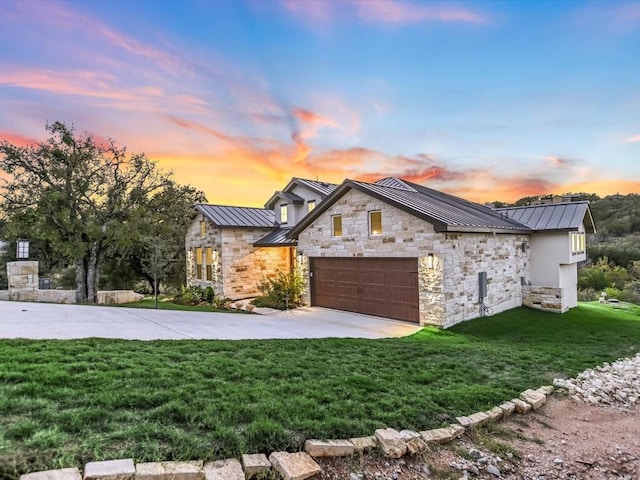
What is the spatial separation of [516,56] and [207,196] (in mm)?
24229

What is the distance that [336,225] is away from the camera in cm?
1513

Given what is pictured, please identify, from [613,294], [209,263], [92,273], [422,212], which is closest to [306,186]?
[209,263]

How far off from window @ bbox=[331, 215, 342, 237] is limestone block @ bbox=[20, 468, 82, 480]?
12779mm

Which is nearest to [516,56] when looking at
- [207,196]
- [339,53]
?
[339,53]

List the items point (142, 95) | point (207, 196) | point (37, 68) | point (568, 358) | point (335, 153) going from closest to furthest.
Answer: point (568, 358) < point (37, 68) < point (142, 95) < point (335, 153) < point (207, 196)

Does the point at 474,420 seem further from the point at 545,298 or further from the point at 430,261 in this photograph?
the point at 545,298

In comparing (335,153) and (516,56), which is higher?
(516,56)

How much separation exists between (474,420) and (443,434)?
691 millimetres

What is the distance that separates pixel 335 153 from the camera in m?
20.9

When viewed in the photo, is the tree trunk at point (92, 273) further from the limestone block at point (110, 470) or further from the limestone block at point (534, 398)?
the limestone block at point (534, 398)

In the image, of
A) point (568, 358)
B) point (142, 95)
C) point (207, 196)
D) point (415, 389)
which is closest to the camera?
point (415, 389)

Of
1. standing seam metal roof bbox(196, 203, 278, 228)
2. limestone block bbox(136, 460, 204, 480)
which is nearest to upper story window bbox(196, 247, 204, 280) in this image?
standing seam metal roof bbox(196, 203, 278, 228)

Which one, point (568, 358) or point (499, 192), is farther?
point (499, 192)

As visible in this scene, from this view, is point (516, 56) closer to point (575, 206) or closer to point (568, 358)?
point (575, 206)
